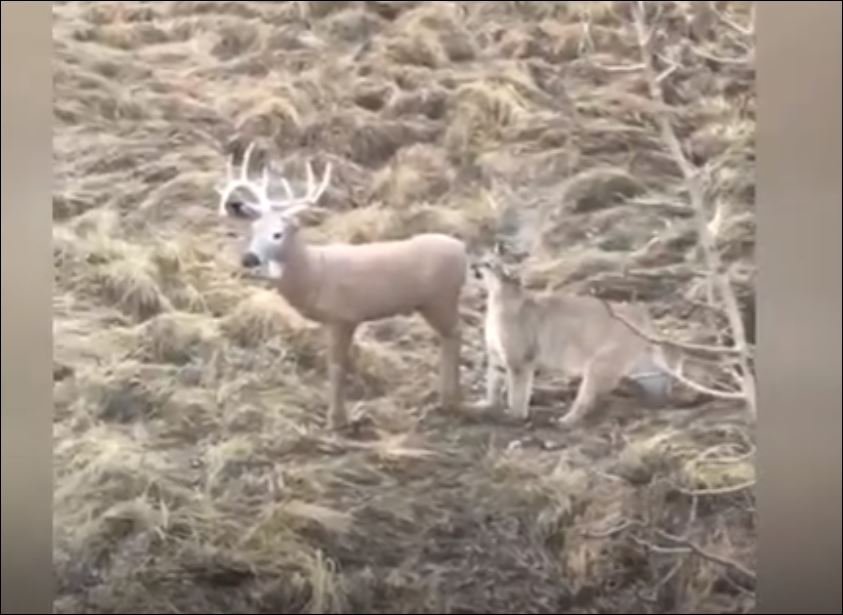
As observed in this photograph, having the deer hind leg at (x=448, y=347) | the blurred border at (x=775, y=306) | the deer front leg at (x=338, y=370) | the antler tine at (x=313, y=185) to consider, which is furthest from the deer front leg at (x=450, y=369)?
the blurred border at (x=775, y=306)

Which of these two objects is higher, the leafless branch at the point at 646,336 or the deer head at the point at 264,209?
the deer head at the point at 264,209

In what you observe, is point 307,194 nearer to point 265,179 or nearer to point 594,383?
point 265,179

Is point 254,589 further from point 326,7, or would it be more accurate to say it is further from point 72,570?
point 326,7

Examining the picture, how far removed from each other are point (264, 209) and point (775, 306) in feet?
1.82

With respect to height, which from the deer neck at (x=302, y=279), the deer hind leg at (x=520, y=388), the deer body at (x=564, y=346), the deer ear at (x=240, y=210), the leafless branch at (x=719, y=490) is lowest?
the leafless branch at (x=719, y=490)

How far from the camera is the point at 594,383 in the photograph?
1410 mm

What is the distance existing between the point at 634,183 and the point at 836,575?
19.6 inches

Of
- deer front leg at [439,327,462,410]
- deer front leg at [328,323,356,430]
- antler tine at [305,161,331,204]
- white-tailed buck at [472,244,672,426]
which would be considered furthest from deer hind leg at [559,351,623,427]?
antler tine at [305,161,331,204]

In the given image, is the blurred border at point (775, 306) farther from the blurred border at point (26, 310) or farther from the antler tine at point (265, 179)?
the antler tine at point (265, 179)

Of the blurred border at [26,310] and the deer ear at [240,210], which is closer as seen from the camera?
the blurred border at [26,310]

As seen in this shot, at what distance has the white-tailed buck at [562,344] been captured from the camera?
1.41 m

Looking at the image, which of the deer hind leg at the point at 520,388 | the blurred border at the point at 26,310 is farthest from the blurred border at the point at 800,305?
the blurred border at the point at 26,310

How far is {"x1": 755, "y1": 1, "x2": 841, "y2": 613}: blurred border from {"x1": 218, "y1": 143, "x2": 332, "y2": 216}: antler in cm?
48

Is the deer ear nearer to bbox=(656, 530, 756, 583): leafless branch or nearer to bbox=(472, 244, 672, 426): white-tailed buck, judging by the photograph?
bbox=(472, 244, 672, 426): white-tailed buck
